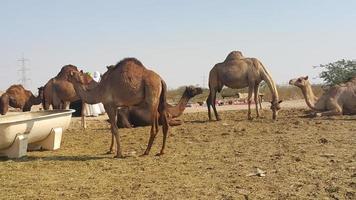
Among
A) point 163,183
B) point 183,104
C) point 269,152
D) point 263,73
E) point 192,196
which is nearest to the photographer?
point 192,196

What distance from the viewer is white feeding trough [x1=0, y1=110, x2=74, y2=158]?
934 cm

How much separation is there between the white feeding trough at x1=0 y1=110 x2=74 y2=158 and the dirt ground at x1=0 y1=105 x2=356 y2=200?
298mm

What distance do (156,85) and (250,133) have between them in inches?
139

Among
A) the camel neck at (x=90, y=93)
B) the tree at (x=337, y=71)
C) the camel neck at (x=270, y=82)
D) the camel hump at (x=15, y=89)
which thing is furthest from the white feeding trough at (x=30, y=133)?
the tree at (x=337, y=71)

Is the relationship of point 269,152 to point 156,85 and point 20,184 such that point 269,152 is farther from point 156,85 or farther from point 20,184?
point 20,184

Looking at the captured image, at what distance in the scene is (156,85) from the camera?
9.61 metres

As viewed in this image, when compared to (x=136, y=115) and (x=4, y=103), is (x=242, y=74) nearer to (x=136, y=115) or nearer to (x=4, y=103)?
(x=136, y=115)

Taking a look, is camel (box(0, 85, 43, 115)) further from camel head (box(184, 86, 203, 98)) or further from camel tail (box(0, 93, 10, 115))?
camel head (box(184, 86, 203, 98))

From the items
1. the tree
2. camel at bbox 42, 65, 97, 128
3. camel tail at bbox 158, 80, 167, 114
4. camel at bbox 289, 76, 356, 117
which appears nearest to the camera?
camel tail at bbox 158, 80, 167, 114

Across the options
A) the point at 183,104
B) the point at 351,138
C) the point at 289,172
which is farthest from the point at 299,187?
the point at 183,104

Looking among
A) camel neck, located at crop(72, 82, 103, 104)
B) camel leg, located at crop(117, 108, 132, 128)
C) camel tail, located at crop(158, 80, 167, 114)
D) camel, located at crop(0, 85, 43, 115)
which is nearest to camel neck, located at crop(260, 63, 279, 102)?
camel leg, located at crop(117, 108, 132, 128)

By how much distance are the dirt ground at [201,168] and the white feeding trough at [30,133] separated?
11.7 inches

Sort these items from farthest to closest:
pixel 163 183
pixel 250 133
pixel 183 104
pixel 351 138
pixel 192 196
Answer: pixel 183 104 → pixel 250 133 → pixel 351 138 → pixel 163 183 → pixel 192 196

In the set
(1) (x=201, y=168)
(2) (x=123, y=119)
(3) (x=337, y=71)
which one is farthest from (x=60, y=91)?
(3) (x=337, y=71)
